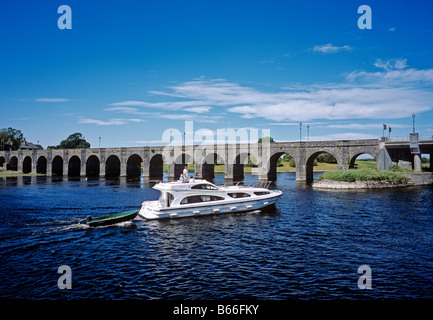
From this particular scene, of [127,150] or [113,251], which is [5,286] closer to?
[113,251]

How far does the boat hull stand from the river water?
2.22ft

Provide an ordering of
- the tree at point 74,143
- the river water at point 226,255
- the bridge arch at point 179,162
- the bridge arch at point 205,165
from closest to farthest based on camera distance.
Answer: the river water at point 226,255 < the bridge arch at point 205,165 < the bridge arch at point 179,162 < the tree at point 74,143

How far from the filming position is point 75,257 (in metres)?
16.6

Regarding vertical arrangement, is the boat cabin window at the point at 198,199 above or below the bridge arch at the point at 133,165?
below

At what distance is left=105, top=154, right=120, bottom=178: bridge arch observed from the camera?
297ft

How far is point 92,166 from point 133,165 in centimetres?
1610

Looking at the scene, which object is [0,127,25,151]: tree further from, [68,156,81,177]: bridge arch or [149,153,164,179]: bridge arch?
[149,153,164,179]: bridge arch

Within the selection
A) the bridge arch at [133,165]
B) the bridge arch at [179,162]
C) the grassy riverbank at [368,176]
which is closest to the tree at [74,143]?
the bridge arch at [133,165]

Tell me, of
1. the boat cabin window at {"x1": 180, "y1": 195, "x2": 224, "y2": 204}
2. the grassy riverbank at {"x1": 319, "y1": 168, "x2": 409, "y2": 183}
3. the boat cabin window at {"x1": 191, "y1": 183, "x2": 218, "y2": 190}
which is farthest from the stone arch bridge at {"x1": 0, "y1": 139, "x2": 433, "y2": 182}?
the boat cabin window at {"x1": 180, "y1": 195, "x2": 224, "y2": 204}

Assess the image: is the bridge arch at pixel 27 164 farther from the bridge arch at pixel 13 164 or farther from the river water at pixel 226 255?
the river water at pixel 226 255

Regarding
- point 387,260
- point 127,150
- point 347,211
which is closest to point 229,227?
point 387,260

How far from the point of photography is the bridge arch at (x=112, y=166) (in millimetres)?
90500

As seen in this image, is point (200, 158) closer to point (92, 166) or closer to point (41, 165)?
point (92, 166)

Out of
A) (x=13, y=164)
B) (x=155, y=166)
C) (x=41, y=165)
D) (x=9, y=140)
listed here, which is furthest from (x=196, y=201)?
(x=9, y=140)
